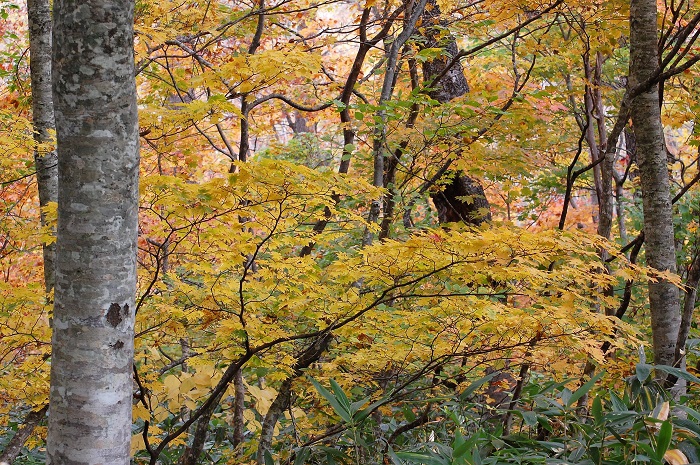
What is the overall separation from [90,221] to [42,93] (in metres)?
2.71

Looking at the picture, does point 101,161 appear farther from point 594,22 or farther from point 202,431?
point 594,22

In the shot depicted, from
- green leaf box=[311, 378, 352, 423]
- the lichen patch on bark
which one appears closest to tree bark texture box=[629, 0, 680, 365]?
green leaf box=[311, 378, 352, 423]

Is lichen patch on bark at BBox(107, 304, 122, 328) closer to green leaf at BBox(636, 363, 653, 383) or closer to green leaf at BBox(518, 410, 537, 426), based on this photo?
green leaf at BBox(518, 410, 537, 426)

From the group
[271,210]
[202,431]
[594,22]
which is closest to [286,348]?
[202,431]

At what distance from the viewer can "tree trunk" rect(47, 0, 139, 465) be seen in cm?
161

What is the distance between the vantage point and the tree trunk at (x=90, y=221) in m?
1.61

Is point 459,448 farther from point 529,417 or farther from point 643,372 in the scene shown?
point 643,372

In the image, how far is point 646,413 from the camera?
2090 mm

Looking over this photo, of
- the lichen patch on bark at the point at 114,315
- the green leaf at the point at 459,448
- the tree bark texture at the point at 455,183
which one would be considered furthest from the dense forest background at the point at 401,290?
the tree bark texture at the point at 455,183

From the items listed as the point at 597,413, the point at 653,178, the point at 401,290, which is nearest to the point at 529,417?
the point at 597,413

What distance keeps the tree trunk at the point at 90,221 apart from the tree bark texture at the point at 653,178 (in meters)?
2.40

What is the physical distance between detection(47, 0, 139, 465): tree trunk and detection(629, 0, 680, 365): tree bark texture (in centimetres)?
240

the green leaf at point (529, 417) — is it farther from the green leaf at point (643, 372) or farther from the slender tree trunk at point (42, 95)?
the slender tree trunk at point (42, 95)

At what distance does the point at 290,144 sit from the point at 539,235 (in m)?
4.52
